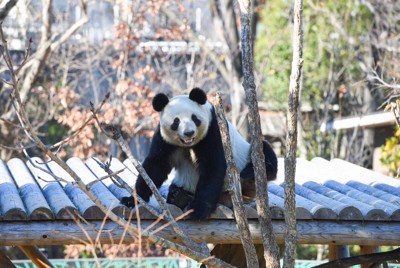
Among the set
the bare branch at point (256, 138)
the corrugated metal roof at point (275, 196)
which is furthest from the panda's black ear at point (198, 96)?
the bare branch at point (256, 138)

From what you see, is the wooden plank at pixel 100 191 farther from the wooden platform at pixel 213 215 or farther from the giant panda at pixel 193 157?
the giant panda at pixel 193 157

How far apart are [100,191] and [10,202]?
0.98 metres

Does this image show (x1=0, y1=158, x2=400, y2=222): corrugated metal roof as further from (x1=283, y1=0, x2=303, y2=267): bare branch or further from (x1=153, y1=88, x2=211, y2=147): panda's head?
(x1=283, y1=0, x2=303, y2=267): bare branch

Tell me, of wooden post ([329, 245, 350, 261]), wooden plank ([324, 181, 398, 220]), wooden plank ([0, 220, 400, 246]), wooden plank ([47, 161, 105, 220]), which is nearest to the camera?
wooden plank ([0, 220, 400, 246])

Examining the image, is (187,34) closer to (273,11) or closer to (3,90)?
(3,90)

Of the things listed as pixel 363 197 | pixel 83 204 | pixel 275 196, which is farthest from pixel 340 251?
pixel 83 204

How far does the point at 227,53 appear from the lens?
13023 millimetres

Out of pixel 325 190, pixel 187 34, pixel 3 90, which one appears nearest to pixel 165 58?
pixel 187 34

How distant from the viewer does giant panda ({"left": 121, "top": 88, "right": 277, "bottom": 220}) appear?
Answer: 5.94m

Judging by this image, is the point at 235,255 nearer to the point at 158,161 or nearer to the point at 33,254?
the point at 158,161

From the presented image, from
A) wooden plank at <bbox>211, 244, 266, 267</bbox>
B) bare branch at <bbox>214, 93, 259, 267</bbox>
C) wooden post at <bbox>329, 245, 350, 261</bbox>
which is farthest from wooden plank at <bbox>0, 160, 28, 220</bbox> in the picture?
wooden post at <bbox>329, 245, 350, 261</bbox>

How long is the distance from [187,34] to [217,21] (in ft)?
1.82

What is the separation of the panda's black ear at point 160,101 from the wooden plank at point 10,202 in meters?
1.31

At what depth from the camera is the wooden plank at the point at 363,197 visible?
6207 mm
